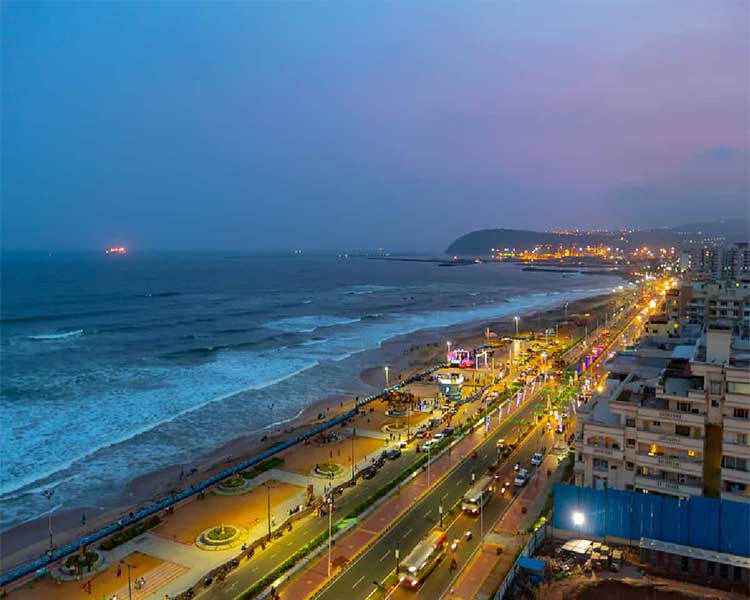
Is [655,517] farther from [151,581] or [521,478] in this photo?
[151,581]

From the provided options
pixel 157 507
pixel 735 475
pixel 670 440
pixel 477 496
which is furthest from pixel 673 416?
pixel 157 507

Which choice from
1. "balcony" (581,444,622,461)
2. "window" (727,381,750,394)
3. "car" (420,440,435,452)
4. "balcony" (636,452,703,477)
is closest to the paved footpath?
"balcony" (581,444,622,461)

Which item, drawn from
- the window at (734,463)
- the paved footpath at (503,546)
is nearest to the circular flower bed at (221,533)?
the paved footpath at (503,546)

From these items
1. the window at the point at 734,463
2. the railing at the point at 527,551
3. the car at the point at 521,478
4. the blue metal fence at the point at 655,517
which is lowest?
the car at the point at 521,478

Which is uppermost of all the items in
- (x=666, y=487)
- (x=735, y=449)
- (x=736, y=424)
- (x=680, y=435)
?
(x=736, y=424)

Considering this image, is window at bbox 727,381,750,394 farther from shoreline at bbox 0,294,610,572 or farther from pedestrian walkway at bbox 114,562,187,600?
shoreline at bbox 0,294,610,572

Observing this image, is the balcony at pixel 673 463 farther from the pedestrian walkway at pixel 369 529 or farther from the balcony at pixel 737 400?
the pedestrian walkway at pixel 369 529

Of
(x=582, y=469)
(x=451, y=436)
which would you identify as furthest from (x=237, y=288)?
(x=582, y=469)
